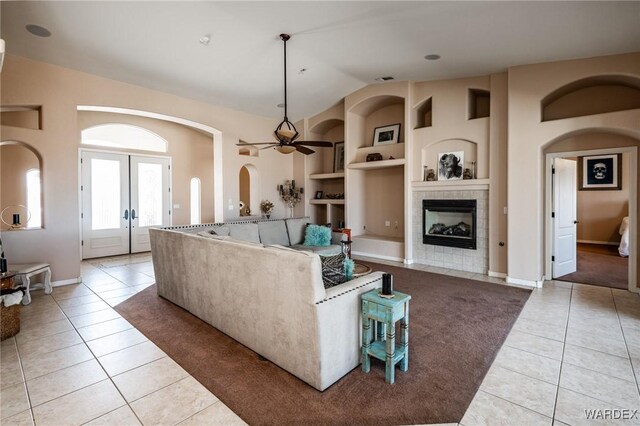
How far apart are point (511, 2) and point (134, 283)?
620 cm

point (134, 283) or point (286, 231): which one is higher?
point (286, 231)

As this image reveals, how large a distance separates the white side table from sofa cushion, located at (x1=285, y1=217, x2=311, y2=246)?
366 centimetres

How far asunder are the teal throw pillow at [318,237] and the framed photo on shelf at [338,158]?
251 cm

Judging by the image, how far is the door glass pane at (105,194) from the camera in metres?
6.71

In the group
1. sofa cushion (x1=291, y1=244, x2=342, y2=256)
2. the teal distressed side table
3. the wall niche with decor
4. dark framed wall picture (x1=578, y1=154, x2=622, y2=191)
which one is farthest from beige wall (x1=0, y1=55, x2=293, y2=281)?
dark framed wall picture (x1=578, y1=154, x2=622, y2=191)

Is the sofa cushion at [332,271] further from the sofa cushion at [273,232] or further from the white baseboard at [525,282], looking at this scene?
the white baseboard at [525,282]

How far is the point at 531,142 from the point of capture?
183 inches

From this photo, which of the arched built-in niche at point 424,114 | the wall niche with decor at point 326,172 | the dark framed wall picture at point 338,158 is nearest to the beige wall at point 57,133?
the wall niche with decor at point 326,172

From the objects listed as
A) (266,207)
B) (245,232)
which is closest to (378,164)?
(266,207)

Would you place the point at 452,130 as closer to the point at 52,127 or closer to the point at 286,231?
the point at 286,231

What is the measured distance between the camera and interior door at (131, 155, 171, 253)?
23.8 feet

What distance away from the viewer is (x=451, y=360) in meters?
2.59

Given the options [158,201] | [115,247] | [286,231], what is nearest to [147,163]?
[158,201]

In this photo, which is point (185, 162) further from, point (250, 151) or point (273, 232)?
point (273, 232)
